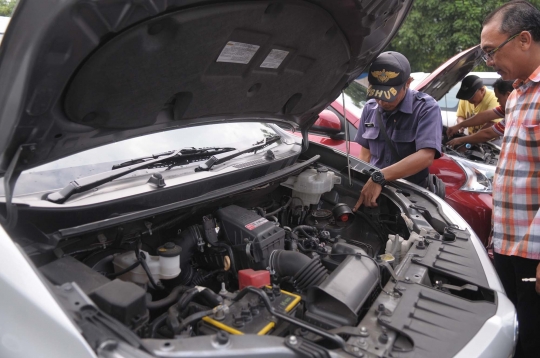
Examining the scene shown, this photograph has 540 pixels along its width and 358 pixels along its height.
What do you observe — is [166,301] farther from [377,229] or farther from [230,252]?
[377,229]

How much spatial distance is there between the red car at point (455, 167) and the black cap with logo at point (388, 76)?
1.22 meters

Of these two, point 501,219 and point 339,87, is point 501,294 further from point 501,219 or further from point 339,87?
point 339,87

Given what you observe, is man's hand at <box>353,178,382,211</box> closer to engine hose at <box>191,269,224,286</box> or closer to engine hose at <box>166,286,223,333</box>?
engine hose at <box>191,269,224,286</box>

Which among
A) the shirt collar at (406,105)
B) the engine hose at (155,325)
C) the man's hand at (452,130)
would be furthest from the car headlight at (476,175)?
the engine hose at (155,325)

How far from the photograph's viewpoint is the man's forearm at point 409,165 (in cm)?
307

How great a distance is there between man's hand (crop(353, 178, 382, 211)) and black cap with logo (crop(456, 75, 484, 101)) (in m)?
3.22

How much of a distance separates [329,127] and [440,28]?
33.9 ft

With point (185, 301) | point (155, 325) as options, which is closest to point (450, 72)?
point (185, 301)

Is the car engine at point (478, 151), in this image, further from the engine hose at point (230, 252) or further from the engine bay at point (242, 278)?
the engine hose at point (230, 252)

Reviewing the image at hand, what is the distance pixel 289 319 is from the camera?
152cm

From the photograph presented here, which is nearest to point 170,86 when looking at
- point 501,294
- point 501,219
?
point 501,294

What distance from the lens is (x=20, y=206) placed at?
5.04ft

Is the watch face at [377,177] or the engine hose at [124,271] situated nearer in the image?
the engine hose at [124,271]

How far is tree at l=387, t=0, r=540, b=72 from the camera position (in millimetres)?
12438
